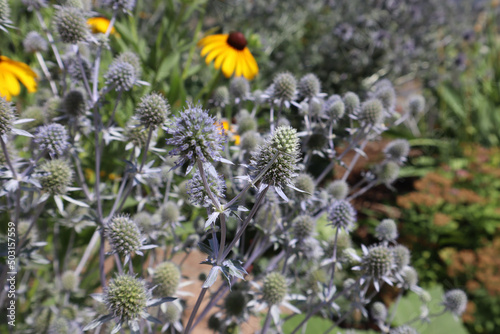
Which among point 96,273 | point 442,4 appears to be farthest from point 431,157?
point 96,273

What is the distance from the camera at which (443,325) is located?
3.17 meters

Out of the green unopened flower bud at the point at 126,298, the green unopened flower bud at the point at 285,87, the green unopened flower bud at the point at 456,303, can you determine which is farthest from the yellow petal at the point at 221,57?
the green unopened flower bud at the point at 456,303

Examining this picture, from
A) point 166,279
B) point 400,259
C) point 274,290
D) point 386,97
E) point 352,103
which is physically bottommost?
point 166,279

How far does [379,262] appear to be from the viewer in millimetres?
1615

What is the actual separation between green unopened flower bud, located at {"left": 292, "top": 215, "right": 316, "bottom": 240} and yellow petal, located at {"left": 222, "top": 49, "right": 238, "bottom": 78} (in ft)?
3.87

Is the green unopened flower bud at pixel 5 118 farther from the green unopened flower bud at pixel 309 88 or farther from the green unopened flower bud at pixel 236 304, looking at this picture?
the green unopened flower bud at pixel 309 88

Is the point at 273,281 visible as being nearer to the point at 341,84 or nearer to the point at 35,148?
the point at 35,148

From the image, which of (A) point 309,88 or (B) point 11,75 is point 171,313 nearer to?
(A) point 309,88

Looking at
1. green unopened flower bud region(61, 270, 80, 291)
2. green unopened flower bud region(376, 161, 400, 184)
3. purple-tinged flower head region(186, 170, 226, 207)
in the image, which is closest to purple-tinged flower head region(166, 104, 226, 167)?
purple-tinged flower head region(186, 170, 226, 207)

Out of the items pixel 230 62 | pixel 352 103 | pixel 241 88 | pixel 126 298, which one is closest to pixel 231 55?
pixel 230 62

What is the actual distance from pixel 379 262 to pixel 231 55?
1.66 metres

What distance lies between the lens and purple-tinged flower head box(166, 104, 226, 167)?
3.23ft

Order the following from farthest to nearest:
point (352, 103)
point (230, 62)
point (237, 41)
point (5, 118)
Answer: point (237, 41)
point (230, 62)
point (352, 103)
point (5, 118)

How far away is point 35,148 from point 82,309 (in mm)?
1012
